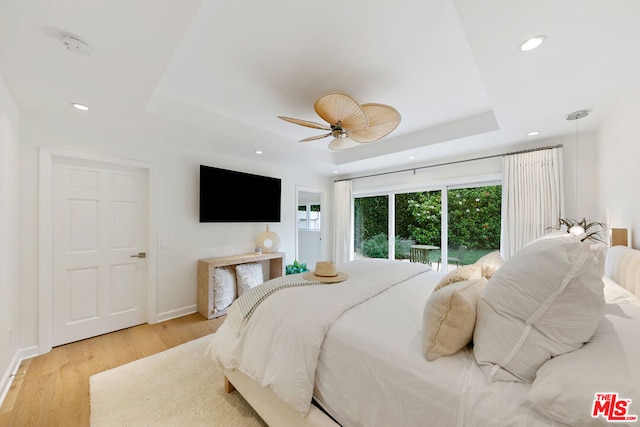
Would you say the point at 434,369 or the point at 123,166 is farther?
the point at 123,166

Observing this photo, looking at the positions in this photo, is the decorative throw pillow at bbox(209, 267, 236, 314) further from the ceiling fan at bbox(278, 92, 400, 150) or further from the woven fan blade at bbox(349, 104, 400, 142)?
the woven fan blade at bbox(349, 104, 400, 142)

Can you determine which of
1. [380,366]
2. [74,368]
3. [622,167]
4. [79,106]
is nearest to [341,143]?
[380,366]

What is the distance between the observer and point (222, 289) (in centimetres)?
338

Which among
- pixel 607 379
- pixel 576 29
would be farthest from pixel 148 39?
pixel 607 379

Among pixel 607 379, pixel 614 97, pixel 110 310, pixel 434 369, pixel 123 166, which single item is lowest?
pixel 110 310

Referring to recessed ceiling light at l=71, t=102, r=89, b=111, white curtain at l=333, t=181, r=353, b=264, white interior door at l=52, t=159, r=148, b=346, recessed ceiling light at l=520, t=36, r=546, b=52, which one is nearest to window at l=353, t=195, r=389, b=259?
white curtain at l=333, t=181, r=353, b=264

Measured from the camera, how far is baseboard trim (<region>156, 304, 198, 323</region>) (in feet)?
10.3

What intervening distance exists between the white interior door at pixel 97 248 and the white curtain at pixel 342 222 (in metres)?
3.44

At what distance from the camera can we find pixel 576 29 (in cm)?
129

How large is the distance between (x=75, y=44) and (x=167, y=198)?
2081 millimetres

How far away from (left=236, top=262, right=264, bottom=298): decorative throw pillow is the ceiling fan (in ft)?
7.71

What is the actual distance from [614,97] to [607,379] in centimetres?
245

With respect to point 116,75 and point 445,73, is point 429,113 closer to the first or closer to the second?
point 445,73

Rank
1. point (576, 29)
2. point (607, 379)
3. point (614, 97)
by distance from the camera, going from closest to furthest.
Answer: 1. point (607, 379)
2. point (576, 29)
3. point (614, 97)
